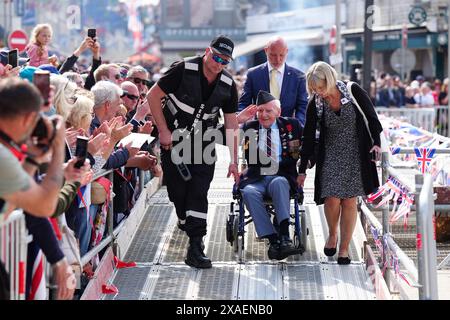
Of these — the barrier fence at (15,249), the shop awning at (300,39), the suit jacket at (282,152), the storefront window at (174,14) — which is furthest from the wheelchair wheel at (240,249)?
the storefront window at (174,14)

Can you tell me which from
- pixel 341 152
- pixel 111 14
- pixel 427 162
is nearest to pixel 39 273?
pixel 341 152

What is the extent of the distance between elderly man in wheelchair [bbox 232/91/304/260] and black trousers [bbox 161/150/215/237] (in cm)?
34

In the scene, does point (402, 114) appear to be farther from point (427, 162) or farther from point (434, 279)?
point (434, 279)

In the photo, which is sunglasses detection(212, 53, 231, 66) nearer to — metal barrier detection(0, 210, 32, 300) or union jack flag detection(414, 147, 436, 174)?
union jack flag detection(414, 147, 436, 174)

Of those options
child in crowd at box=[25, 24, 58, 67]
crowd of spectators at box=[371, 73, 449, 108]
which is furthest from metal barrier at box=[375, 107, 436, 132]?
child in crowd at box=[25, 24, 58, 67]

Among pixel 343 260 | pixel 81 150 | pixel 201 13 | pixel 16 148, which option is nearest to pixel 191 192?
pixel 343 260

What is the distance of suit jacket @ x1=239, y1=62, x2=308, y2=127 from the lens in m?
9.21

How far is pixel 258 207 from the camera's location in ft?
26.0

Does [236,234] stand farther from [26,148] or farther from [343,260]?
[26,148]

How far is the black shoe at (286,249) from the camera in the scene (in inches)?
302

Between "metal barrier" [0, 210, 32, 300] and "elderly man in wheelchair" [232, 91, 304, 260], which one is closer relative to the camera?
"metal barrier" [0, 210, 32, 300]

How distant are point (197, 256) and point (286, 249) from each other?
77 centimetres

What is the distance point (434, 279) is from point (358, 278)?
222cm
